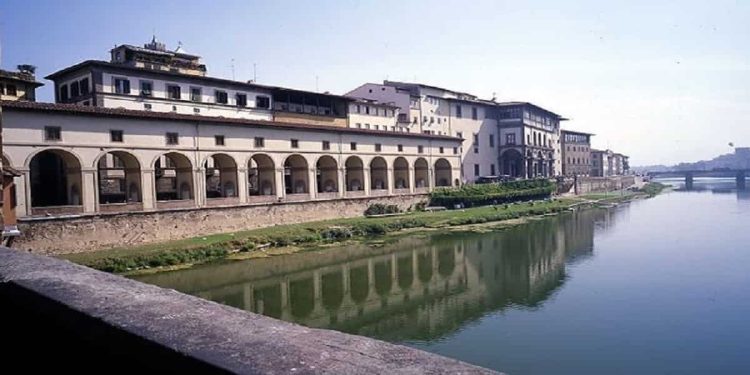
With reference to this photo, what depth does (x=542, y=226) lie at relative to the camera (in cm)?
4462

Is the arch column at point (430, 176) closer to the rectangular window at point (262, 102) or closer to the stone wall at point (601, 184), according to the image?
the rectangular window at point (262, 102)

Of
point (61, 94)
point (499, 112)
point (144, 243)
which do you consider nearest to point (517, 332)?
point (144, 243)

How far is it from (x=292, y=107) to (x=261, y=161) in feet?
34.7

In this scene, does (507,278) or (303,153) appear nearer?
(507,278)

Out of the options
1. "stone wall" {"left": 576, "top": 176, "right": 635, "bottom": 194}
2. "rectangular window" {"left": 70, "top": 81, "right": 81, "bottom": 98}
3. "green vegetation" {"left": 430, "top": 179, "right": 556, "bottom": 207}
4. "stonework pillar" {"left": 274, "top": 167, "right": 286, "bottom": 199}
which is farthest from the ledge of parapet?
"stone wall" {"left": 576, "top": 176, "right": 635, "bottom": 194}

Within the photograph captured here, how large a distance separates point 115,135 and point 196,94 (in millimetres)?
12238

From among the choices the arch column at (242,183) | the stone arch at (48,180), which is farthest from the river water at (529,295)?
the stone arch at (48,180)

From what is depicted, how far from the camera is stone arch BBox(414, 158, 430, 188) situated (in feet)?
175

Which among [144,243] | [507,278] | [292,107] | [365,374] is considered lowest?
[507,278]

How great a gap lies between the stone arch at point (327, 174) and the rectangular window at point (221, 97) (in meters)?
9.21

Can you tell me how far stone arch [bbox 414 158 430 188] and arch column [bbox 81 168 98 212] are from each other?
30818mm

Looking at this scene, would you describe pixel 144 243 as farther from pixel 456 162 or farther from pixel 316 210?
pixel 456 162

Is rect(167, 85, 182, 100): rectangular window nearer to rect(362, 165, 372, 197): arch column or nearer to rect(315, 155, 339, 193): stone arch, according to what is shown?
rect(315, 155, 339, 193): stone arch

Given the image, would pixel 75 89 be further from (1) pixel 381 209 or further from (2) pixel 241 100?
(1) pixel 381 209
